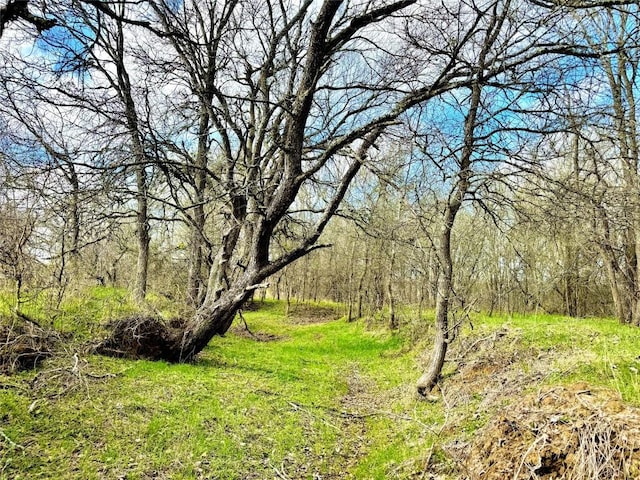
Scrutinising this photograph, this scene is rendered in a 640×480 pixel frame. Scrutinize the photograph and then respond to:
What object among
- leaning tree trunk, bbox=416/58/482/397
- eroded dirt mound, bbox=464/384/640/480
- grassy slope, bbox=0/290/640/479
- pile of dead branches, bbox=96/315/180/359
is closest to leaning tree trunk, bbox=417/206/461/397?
leaning tree trunk, bbox=416/58/482/397

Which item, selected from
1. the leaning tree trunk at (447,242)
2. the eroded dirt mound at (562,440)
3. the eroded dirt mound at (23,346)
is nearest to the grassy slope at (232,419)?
→ the eroded dirt mound at (23,346)

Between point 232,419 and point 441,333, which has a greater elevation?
point 441,333

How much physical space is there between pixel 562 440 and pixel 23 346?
6737 millimetres

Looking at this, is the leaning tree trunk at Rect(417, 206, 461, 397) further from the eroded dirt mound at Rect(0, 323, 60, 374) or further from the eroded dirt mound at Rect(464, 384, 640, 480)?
the eroded dirt mound at Rect(0, 323, 60, 374)

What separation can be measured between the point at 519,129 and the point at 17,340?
7717 mm

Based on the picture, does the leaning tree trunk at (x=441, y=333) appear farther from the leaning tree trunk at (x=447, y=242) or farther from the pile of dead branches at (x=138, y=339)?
the pile of dead branches at (x=138, y=339)

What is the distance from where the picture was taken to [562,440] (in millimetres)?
3260

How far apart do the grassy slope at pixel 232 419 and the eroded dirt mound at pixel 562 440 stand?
2.27 feet

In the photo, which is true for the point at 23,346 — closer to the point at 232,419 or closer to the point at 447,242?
the point at 232,419

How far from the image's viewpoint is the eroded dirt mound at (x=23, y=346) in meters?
5.57

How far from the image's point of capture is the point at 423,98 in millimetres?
5973

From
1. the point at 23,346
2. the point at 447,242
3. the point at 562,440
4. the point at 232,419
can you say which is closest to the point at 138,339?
the point at 23,346

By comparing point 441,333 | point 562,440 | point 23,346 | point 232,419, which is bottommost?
point 232,419

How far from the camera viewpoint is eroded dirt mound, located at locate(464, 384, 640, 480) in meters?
2.87
